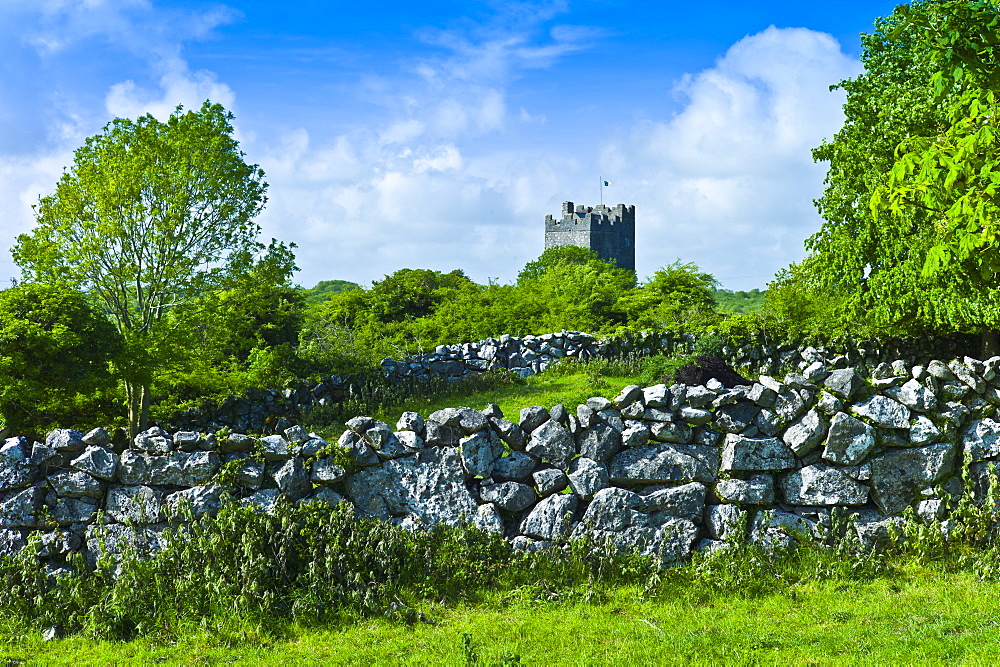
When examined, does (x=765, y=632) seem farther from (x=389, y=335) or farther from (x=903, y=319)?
(x=389, y=335)

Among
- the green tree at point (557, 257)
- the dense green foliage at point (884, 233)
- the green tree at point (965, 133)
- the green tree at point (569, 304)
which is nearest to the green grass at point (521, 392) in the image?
the dense green foliage at point (884, 233)

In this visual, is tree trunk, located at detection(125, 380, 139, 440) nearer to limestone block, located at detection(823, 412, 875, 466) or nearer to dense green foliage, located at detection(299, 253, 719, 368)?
dense green foliage, located at detection(299, 253, 719, 368)

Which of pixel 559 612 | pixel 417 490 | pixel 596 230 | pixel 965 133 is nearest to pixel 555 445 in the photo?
pixel 417 490

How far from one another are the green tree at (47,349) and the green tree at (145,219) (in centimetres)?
193

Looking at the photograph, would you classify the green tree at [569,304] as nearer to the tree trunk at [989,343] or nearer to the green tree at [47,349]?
the tree trunk at [989,343]

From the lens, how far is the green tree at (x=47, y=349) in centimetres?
927

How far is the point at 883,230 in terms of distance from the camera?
1521 centimetres

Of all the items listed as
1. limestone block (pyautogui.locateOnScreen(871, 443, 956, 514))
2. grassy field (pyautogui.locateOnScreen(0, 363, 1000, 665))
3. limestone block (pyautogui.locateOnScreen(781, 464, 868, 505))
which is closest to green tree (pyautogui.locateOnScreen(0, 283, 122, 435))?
grassy field (pyautogui.locateOnScreen(0, 363, 1000, 665))

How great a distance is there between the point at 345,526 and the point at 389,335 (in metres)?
25.7

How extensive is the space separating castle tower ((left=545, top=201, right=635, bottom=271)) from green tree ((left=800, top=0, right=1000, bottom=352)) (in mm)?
56582

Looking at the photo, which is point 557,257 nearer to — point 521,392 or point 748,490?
point 521,392

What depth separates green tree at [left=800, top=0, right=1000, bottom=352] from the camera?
14.2 metres

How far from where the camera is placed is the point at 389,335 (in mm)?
31656

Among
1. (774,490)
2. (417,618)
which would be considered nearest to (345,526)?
(417,618)
